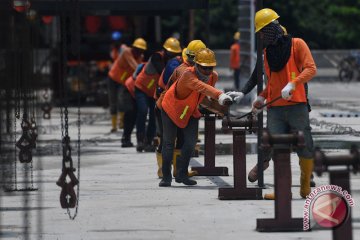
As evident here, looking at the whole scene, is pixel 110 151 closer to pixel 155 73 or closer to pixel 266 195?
pixel 155 73

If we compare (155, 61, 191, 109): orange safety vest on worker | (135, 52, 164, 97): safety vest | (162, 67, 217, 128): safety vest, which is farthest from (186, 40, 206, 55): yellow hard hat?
(135, 52, 164, 97): safety vest

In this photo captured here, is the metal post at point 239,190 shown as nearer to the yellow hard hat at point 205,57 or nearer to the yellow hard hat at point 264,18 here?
the yellow hard hat at point 205,57

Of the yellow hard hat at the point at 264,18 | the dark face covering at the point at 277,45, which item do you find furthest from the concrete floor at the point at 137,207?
the yellow hard hat at the point at 264,18

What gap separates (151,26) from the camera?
122 feet

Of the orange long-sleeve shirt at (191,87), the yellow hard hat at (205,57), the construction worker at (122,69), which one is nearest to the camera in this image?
the orange long-sleeve shirt at (191,87)

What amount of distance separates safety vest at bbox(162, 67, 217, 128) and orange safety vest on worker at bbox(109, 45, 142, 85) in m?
8.25

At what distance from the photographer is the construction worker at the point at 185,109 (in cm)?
1399

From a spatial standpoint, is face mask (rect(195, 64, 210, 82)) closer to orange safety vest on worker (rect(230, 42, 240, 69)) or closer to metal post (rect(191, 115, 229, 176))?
metal post (rect(191, 115, 229, 176))

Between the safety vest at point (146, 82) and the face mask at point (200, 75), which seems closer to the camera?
the face mask at point (200, 75)

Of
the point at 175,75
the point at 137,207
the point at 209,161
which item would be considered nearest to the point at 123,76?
the point at 209,161

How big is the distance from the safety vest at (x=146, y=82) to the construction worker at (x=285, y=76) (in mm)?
6048

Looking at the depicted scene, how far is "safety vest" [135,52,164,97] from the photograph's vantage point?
757 inches

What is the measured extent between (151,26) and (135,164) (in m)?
19.6

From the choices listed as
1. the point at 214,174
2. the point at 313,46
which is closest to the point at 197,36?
the point at 313,46
